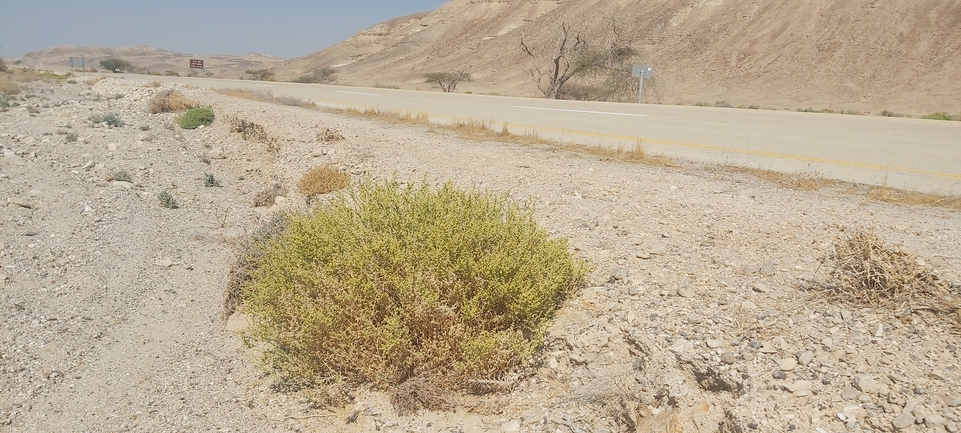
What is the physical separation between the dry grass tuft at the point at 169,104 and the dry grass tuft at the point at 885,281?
17520mm

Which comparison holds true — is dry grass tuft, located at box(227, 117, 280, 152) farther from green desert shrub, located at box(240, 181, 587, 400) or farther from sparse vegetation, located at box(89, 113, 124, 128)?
green desert shrub, located at box(240, 181, 587, 400)

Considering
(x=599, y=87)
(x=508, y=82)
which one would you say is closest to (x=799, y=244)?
(x=599, y=87)

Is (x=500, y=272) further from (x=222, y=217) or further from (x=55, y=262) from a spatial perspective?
(x=222, y=217)

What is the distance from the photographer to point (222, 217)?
866 cm

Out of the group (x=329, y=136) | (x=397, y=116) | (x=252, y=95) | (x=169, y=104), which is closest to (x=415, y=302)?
(x=329, y=136)

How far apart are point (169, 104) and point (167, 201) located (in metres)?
11.2

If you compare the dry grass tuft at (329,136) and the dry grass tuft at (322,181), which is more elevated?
the dry grass tuft at (329,136)

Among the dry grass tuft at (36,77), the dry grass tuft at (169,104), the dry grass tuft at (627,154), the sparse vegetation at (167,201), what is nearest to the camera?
the dry grass tuft at (627,154)

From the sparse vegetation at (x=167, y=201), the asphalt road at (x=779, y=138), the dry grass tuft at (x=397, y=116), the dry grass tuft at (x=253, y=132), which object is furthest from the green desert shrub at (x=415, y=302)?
the dry grass tuft at (x=397, y=116)

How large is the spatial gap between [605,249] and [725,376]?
1753 millimetres

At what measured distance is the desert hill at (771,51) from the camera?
3209 centimetres

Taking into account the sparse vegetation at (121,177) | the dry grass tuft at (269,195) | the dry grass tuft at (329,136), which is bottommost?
the sparse vegetation at (121,177)

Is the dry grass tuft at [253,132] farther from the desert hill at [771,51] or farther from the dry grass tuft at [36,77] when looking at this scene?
the dry grass tuft at [36,77]

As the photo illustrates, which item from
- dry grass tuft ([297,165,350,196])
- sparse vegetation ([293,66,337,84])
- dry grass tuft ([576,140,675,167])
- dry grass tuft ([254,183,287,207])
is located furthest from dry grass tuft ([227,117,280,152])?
sparse vegetation ([293,66,337,84])
